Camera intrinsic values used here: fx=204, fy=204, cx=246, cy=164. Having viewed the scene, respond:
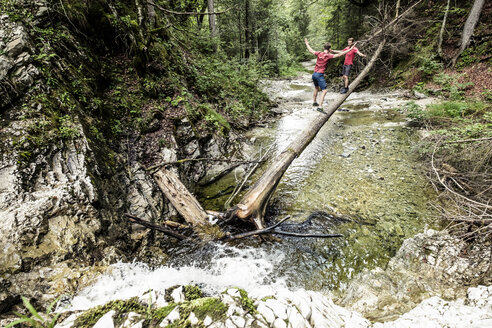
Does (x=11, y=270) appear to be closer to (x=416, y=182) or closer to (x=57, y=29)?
(x=57, y=29)

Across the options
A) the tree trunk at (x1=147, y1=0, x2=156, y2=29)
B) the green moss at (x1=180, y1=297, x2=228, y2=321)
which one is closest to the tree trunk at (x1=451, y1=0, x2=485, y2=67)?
the tree trunk at (x1=147, y1=0, x2=156, y2=29)

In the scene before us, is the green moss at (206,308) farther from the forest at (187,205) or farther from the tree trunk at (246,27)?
the tree trunk at (246,27)

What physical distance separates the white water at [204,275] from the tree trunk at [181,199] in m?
0.72

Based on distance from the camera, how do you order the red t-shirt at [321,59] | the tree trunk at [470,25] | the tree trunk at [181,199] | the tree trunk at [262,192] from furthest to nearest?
the tree trunk at [470,25] → the red t-shirt at [321,59] → the tree trunk at [181,199] → the tree trunk at [262,192]

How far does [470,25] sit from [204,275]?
15.4 meters

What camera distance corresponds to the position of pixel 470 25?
31.7 ft

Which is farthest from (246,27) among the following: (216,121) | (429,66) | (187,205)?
(187,205)

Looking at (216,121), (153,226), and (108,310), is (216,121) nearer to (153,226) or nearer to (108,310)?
(153,226)

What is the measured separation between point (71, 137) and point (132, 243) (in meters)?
2.01

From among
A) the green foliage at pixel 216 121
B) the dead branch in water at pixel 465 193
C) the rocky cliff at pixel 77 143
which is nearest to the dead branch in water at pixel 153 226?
the rocky cliff at pixel 77 143

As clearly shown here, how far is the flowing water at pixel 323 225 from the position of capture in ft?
9.14

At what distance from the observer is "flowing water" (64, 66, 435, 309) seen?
279 cm

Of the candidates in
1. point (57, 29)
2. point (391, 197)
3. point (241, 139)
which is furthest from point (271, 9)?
point (391, 197)

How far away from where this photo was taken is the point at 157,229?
3342 mm
